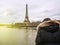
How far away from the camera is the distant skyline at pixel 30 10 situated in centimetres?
205

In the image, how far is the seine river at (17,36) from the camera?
205 centimetres

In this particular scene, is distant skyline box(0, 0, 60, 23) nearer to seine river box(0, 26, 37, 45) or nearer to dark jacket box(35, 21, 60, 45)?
seine river box(0, 26, 37, 45)

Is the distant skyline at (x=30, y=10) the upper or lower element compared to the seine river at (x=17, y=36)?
upper

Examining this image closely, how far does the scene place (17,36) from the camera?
81.6 inches

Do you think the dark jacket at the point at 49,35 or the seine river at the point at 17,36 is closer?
the dark jacket at the point at 49,35

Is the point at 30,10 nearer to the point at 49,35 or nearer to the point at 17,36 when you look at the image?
the point at 17,36

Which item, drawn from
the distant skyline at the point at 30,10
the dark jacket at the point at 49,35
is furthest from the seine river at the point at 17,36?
the dark jacket at the point at 49,35

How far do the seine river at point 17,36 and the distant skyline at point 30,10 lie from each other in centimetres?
12

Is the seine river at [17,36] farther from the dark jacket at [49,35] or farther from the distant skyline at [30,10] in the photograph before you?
the dark jacket at [49,35]

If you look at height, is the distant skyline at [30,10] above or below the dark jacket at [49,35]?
above

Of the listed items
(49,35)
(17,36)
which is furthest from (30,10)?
(49,35)

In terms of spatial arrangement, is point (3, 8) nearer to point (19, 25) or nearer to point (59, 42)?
point (19, 25)

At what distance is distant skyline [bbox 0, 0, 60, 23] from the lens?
2.05 meters

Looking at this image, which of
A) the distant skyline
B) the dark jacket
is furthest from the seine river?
the dark jacket
